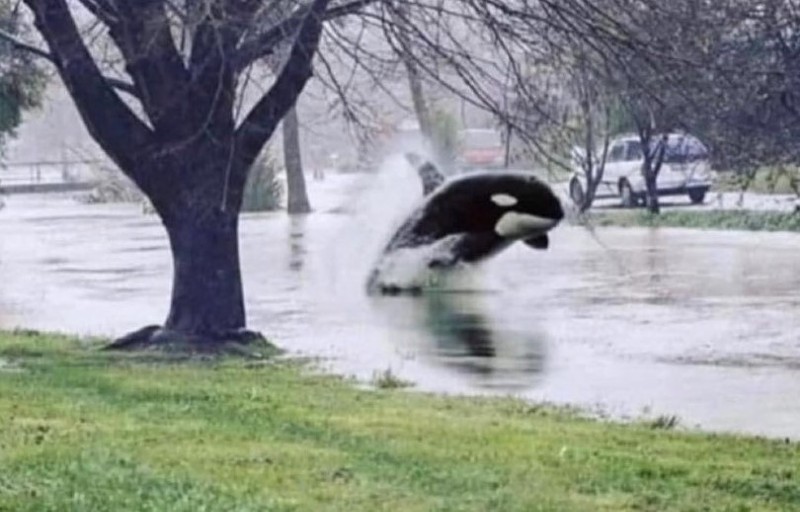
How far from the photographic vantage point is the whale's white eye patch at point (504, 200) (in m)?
22.2

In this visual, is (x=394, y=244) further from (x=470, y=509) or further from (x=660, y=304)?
(x=470, y=509)

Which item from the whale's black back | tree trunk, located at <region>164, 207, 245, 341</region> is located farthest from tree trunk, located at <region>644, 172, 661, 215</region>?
tree trunk, located at <region>164, 207, 245, 341</region>

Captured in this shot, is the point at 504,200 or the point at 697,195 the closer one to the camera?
the point at 504,200

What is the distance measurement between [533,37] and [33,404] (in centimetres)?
569

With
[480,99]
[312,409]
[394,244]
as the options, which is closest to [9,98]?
[394,244]

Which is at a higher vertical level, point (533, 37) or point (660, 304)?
point (533, 37)

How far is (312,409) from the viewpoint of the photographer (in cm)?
1045

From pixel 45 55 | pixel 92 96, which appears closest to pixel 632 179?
pixel 92 96

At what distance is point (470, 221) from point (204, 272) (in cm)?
739

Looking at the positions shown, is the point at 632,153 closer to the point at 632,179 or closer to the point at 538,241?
the point at 632,179

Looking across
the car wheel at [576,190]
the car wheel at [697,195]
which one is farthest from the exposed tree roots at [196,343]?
the car wheel at [697,195]

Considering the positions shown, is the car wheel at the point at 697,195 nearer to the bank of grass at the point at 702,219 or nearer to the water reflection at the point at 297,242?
the bank of grass at the point at 702,219

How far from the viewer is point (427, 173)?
2395 centimetres

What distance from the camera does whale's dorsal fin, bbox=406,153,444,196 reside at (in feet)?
77.7
